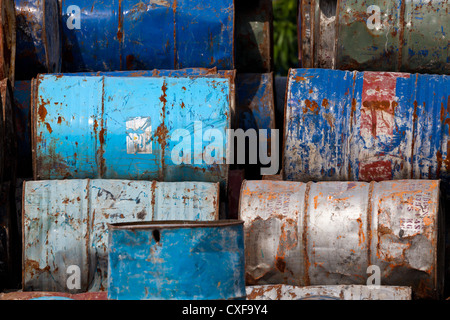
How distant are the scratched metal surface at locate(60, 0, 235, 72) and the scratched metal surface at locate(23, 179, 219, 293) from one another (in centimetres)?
118

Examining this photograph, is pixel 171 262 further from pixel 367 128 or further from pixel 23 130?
pixel 23 130

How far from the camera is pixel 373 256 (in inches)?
162

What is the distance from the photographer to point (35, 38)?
493 cm

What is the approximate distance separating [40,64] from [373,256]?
98.7 inches

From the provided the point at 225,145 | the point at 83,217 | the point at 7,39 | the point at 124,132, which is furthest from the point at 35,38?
the point at 225,145

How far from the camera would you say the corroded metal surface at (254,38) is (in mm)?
5469

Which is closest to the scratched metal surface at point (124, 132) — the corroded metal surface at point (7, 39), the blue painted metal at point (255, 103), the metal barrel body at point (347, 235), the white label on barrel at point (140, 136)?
the white label on barrel at point (140, 136)

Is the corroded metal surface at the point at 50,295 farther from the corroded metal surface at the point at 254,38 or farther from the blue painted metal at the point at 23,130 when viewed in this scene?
the corroded metal surface at the point at 254,38

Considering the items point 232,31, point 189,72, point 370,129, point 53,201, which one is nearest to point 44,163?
point 53,201

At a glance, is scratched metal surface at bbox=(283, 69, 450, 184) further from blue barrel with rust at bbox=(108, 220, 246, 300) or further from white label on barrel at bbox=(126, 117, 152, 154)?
blue barrel with rust at bbox=(108, 220, 246, 300)

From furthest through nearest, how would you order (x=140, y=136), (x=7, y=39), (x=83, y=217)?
(x=7, y=39)
(x=140, y=136)
(x=83, y=217)

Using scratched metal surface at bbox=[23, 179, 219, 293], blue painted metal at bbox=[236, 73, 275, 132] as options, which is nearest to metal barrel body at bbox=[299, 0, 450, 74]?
blue painted metal at bbox=[236, 73, 275, 132]

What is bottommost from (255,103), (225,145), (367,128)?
(225,145)

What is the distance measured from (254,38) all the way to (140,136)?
4.73 feet
